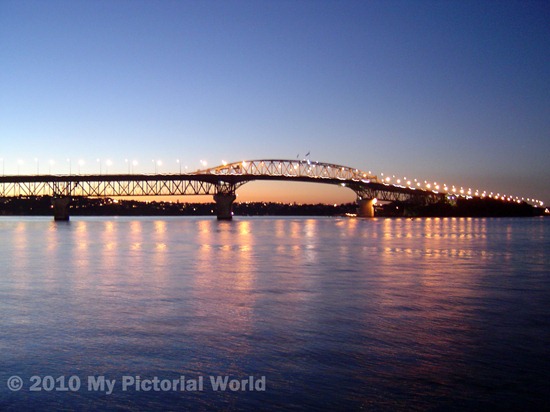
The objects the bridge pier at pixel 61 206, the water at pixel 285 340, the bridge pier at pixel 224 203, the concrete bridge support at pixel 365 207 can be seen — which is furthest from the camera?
the concrete bridge support at pixel 365 207

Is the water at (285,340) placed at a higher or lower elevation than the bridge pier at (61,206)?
lower

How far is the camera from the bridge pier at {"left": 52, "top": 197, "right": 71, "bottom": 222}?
14362cm

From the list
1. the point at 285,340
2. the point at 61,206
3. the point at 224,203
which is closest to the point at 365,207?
the point at 224,203

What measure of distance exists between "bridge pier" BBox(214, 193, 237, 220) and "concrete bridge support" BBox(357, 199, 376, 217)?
46.4 m

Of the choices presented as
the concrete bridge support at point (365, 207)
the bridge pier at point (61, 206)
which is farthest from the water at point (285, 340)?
the concrete bridge support at point (365, 207)

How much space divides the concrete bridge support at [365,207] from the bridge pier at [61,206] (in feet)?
271

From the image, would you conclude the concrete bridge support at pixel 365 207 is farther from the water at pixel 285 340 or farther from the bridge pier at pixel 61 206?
the water at pixel 285 340

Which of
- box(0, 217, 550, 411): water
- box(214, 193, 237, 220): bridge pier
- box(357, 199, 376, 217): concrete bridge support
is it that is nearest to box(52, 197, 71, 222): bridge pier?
box(214, 193, 237, 220): bridge pier

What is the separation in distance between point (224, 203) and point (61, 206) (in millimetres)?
39547

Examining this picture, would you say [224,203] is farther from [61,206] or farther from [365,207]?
[365,207]

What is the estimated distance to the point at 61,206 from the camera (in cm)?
14650

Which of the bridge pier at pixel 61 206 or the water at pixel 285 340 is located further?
the bridge pier at pixel 61 206

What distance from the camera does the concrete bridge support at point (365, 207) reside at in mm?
180125

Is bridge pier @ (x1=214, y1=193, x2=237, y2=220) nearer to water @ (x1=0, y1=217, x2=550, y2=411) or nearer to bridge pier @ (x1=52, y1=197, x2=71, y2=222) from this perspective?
bridge pier @ (x1=52, y1=197, x2=71, y2=222)
